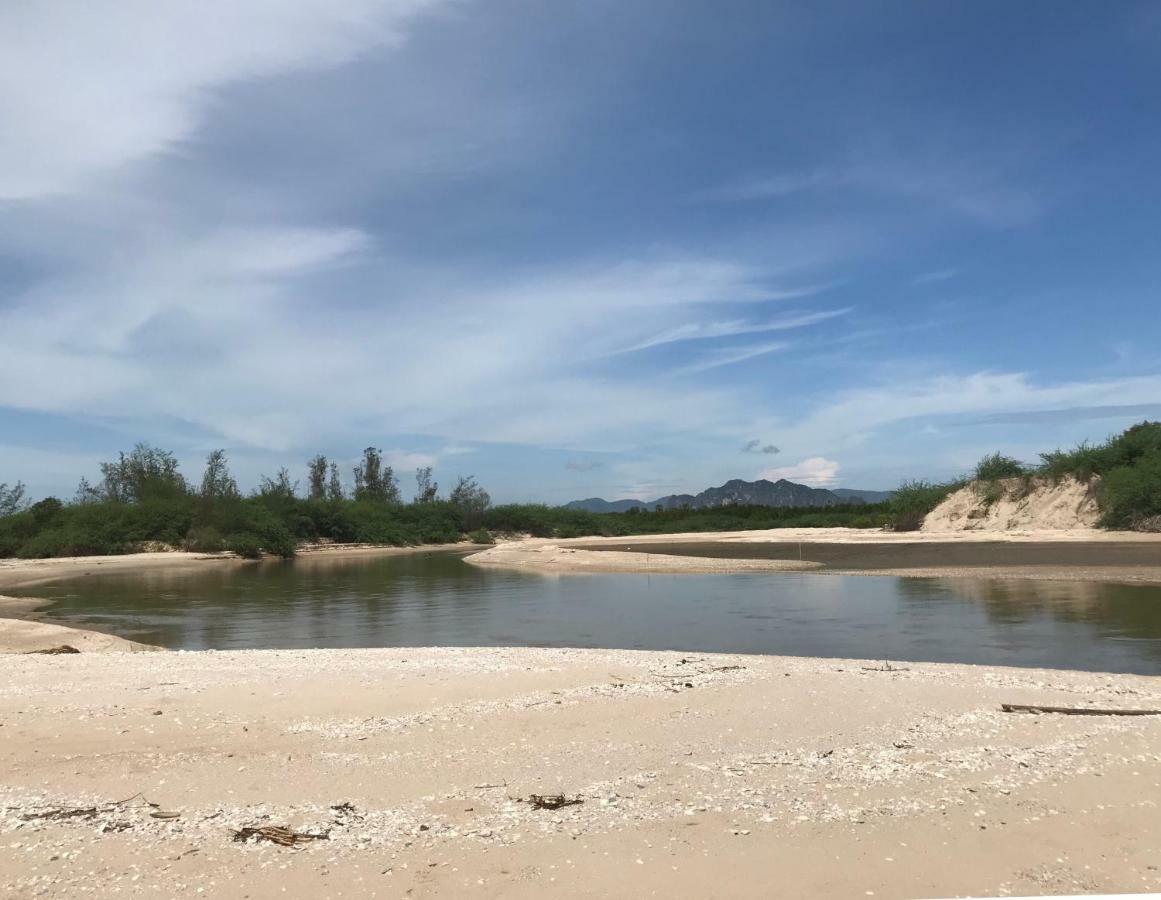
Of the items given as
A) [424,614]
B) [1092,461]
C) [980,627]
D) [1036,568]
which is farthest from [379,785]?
[1092,461]

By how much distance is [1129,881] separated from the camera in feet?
14.3

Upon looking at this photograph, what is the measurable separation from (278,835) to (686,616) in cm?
1616

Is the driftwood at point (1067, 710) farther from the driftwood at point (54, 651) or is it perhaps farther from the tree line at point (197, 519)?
the tree line at point (197, 519)

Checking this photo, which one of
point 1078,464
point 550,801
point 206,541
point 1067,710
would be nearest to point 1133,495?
point 1078,464

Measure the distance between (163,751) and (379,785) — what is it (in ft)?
7.41

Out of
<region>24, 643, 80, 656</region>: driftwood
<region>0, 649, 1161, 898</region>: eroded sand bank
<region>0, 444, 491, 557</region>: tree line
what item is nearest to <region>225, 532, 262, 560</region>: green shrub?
<region>0, 444, 491, 557</region>: tree line

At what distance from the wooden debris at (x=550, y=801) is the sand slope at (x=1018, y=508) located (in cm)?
4458

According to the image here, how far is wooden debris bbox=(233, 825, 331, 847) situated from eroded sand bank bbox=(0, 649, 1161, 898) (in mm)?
76

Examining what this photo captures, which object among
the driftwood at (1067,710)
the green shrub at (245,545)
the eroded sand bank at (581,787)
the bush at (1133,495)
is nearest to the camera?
the eroded sand bank at (581,787)

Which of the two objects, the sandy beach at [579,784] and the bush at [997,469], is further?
the bush at [997,469]

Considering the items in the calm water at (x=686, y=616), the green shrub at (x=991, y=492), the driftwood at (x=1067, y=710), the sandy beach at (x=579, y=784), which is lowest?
the calm water at (x=686, y=616)

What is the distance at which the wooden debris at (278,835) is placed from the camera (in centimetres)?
502

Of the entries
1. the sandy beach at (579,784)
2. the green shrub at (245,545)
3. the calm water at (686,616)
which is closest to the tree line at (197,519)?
the green shrub at (245,545)

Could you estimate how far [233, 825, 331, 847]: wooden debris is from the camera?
16.5ft
